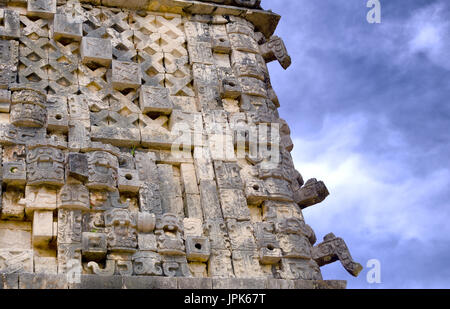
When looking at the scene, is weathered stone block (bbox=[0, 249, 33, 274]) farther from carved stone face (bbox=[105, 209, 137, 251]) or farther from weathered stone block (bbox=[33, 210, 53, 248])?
carved stone face (bbox=[105, 209, 137, 251])

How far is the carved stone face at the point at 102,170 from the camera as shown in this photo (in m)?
6.71

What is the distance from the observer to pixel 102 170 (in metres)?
6.83

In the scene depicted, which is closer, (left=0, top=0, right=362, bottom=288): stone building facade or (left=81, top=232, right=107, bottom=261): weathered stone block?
(left=81, top=232, right=107, bottom=261): weathered stone block

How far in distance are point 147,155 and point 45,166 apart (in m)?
1.11

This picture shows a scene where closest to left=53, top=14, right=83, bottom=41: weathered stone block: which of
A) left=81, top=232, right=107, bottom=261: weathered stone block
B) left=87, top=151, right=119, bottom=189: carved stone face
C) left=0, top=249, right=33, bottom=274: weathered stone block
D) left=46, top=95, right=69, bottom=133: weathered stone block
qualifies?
left=46, top=95, right=69, bottom=133: weathered stone block

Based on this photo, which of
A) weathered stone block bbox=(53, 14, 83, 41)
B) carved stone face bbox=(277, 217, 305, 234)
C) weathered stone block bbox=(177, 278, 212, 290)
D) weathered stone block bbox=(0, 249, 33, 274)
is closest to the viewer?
weathered stone block bbox=(0, 249, 33, 274)

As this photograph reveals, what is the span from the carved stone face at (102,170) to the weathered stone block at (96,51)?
1.42 meters

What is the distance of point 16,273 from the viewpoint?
582 cm

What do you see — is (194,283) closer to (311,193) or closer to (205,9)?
(311,193)

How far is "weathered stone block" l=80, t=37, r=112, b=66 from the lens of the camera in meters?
7.91

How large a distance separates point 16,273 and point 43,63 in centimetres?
272

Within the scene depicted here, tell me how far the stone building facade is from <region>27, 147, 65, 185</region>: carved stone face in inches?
0.5

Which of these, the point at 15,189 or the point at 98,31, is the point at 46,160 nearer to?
the point at 15,189

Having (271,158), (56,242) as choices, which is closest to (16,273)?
(56,242)
